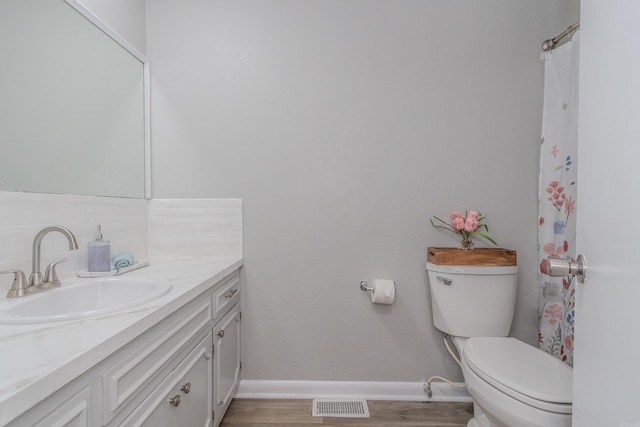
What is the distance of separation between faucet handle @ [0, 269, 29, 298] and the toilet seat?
1578 millimetres

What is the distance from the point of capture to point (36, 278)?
105 centimetres

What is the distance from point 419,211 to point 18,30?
5.91 feet

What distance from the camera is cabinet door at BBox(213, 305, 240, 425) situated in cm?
137

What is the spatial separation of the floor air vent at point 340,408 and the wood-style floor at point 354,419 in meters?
0.03

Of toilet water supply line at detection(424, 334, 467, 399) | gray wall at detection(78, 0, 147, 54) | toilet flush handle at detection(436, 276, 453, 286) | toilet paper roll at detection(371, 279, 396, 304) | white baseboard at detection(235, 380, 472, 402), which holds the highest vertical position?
gray wall at detection(78, 0, 147, 54)

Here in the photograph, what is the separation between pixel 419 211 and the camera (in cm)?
169

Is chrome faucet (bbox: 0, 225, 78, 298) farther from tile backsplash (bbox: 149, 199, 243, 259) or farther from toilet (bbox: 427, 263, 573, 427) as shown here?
toilet (bbox: 427, 263, 573, 427)

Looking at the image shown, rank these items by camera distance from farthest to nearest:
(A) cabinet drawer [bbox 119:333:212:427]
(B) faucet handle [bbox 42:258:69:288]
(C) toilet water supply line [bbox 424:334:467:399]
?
1. (C) toilet water supply line [bbox 424:334:467:399]
2. (B) faucet handle [bbox 42:258:69:288]
3. (A) cabinet drawer [bbox 119:333:212:427]

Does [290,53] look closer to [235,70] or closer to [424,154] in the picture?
[235,70]

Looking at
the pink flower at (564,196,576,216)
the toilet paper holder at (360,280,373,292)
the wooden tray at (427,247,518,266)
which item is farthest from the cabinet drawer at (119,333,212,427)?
the pink flower at (564,196,576,216)

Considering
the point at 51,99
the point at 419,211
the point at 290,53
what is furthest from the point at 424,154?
the point at 51,99

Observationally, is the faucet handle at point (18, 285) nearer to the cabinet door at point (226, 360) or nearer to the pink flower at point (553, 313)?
the cabinet door at point (226, 360)

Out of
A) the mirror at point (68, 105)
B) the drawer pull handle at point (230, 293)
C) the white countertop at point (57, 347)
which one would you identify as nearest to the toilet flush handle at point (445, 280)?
the drawer pull handle at point (230, 293)

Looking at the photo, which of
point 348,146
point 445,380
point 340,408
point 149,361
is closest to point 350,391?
point 340,408
